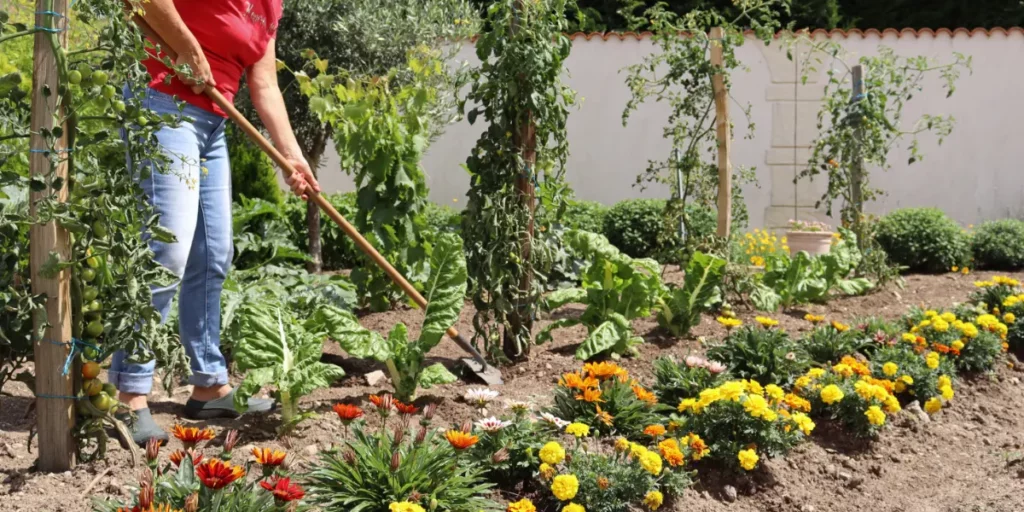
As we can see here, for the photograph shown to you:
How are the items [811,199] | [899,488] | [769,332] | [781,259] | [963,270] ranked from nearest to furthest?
[899,488] < [769,332] < [781,259] < [963,270] < [811,199]

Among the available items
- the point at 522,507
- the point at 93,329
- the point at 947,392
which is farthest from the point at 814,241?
the point at 93,329

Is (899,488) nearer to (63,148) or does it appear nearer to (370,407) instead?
(370,407)

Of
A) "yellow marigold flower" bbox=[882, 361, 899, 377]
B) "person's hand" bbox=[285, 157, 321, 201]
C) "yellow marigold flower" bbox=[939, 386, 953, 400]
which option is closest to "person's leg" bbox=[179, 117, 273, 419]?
"person's hand" bbox=[285, 157, 321, 201]

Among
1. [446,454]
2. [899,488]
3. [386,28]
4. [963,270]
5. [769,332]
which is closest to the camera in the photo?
[446,454]

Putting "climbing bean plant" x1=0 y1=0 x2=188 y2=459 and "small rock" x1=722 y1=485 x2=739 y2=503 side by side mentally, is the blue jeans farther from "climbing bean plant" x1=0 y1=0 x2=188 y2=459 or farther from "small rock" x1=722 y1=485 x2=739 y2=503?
"small rock" x1=722 y1=485 x2=739 y2=503

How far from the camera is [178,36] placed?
2586mm

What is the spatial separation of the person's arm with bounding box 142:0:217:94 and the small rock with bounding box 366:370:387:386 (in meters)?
1.39

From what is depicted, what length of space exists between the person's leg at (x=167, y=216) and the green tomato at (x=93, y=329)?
0.34m

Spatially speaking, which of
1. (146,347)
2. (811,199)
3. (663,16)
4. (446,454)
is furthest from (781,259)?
(811,199)

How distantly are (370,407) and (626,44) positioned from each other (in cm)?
841

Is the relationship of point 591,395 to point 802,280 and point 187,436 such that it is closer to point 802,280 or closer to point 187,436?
point 187,436

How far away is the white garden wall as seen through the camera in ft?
35.2

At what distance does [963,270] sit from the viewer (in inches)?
304

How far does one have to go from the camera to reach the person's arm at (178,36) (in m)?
2.53
